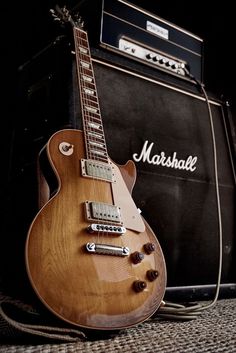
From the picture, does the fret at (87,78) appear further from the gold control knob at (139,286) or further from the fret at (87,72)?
the gold control knob at (139,286)

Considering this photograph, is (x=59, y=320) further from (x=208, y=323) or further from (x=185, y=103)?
(x=185, y=103)

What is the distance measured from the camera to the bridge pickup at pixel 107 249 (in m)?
0.72

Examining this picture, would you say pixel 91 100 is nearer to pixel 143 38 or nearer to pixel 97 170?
pixel 97 170

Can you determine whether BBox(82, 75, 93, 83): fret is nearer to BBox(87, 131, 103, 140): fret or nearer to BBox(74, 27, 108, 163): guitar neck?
BBox(74, 27, 108, 163): guitar neck

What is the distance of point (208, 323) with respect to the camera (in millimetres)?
854

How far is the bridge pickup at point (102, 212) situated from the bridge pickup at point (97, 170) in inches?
3.0

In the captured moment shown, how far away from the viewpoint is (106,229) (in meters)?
0.76

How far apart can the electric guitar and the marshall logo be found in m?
0.20

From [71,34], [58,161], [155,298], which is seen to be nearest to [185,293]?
[155,298]

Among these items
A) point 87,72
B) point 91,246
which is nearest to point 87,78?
point 87,72

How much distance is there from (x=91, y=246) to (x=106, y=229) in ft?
0.19

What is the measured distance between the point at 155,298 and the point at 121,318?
4.2 inches

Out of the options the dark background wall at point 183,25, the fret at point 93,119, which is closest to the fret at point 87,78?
the fret at point 93,119

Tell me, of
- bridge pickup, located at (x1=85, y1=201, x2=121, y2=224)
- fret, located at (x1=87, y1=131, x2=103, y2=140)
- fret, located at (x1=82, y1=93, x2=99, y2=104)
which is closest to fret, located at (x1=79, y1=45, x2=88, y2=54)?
fret, located at (x1=82, y1=93, x2=99, y2=104)
